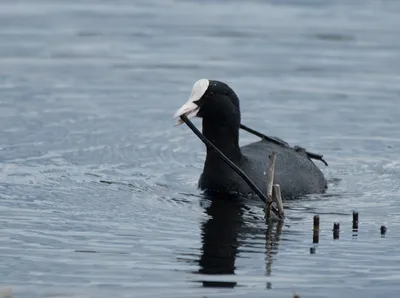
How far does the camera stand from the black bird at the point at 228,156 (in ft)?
31.5

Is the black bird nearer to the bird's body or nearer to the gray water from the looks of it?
the bird's body

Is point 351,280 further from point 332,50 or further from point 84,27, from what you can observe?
point 84,27

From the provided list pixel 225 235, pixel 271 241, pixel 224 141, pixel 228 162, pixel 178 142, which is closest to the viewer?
pixel 271 241

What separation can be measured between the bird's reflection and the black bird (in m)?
0.16

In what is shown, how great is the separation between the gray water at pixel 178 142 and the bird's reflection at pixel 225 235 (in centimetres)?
2

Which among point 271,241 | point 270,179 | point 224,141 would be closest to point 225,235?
point 271,241

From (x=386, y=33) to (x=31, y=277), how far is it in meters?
10.7

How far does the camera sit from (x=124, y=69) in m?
14.6

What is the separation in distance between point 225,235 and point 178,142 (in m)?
3.39

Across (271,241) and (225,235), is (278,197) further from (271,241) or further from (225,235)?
(225,235)

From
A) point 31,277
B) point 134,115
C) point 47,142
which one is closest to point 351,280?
point 31,277

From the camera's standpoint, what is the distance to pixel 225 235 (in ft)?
27.9

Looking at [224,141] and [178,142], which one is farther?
[178,142]

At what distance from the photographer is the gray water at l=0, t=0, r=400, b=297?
24.5 ft
